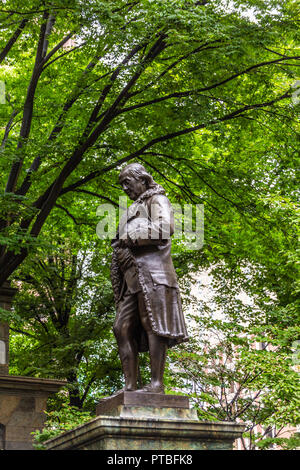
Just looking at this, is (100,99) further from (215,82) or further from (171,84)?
(215,82)

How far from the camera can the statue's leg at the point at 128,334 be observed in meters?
7.28

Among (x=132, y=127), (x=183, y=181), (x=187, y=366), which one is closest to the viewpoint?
(x=132, y=127)

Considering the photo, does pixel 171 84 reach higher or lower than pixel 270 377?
higher

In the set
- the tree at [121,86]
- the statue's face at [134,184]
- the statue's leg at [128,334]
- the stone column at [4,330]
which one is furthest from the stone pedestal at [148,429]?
the stone column at [4,330]

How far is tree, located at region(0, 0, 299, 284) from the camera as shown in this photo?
13.5m

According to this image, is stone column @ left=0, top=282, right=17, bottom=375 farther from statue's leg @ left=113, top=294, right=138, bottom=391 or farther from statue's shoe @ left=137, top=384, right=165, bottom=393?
statue's shoe @ left=137, top=384, right=165, bottom=393

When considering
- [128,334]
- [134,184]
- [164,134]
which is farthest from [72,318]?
[128,334]

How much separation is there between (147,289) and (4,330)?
1112 cm

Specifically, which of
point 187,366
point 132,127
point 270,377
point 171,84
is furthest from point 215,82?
point 187,366

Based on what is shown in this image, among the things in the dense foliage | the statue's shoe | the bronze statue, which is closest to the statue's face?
the bronze statue

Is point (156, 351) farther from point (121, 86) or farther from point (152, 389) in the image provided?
point (121, 86)

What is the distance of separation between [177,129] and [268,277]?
5.32 meters
